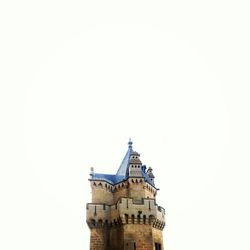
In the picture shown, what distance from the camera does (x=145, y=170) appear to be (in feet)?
127

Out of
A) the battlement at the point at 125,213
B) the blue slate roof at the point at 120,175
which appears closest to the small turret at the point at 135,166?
the blue slate roof at the point at 120,175

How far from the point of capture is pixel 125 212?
30578 millimetres

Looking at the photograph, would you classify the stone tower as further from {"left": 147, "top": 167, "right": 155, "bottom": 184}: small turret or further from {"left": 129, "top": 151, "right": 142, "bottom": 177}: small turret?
{"left": 147, "top": 167, "right": 155, "bottom": 184}: small turret

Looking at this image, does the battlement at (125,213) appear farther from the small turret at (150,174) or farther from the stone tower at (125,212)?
the small turret at (150,174)

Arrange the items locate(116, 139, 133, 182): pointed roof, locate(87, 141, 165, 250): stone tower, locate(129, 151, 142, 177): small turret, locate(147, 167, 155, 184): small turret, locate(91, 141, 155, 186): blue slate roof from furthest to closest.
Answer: locate(147, 167, 155, 184): small turret → locate(116, 139, 133, 182): pointed roof → locate(91, 141, 155, 186): blue slate roof → locate(129, 151, 142, 177): small turret → locate(87, 141, 165, 250): stone tower

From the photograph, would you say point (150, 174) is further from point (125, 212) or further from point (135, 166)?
point (125, 212)

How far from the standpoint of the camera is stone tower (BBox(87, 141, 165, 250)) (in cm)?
2994

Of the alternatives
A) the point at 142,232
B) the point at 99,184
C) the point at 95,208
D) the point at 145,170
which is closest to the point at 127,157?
the point at 145,170

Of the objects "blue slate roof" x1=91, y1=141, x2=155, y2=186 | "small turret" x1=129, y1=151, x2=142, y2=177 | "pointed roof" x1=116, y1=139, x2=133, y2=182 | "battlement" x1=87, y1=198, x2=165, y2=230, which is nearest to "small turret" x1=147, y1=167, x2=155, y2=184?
"blue slate roof" x1=91, y1=141, x2=155, y2=186

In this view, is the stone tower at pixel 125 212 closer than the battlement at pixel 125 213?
Yes

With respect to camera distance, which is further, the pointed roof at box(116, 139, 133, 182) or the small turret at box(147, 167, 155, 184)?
the small turret at box(147, 167, 155, 184)

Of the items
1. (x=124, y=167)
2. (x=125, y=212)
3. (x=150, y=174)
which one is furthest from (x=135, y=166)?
(x=125, y=212)

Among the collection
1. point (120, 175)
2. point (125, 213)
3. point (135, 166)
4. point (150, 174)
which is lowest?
point (125, 213)

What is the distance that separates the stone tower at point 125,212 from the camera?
1179 inches
